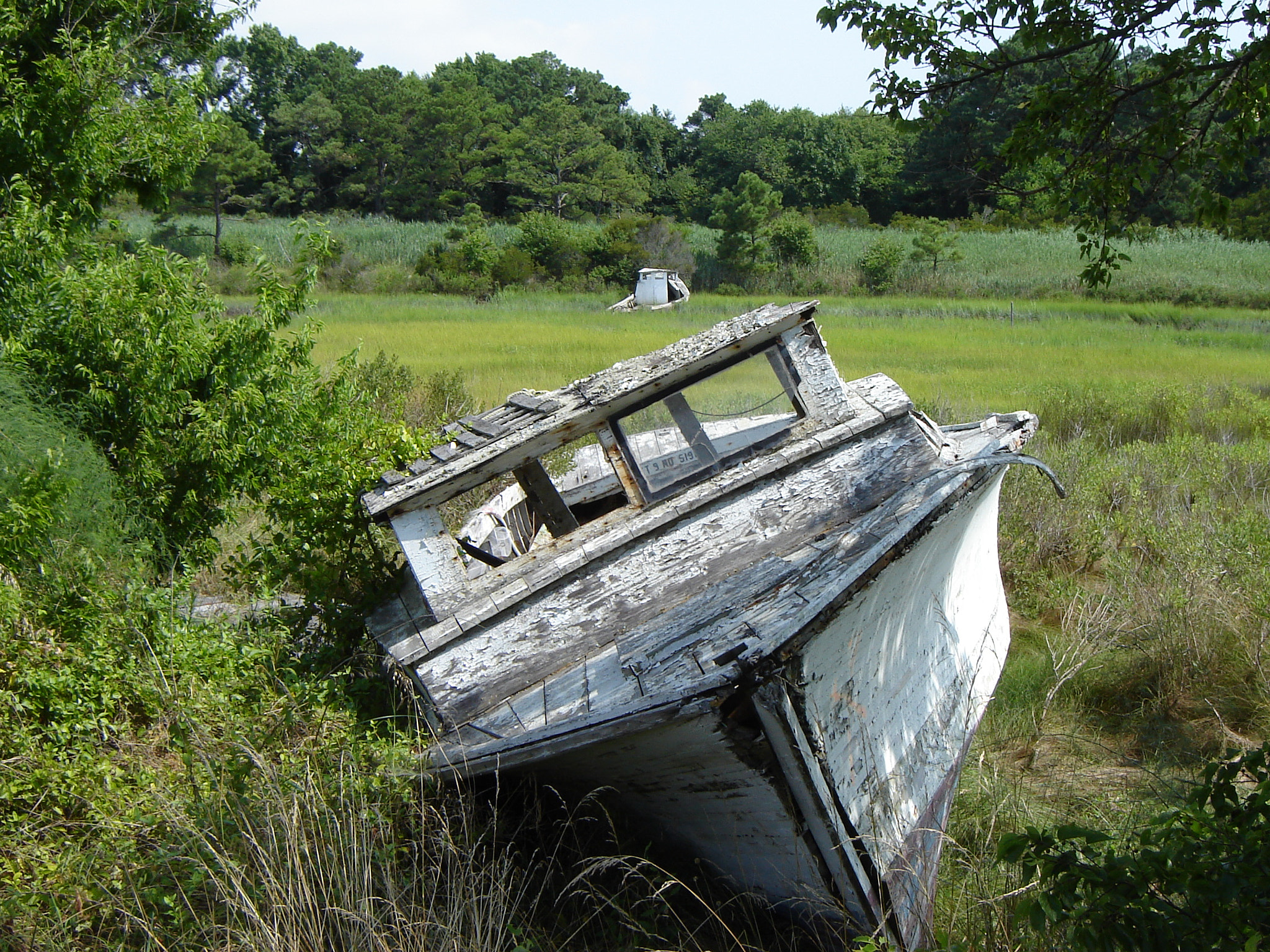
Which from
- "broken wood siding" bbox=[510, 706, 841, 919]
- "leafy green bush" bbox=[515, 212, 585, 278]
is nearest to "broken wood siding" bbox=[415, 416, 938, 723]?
"broken wood siding" bbox=[510, 706, 841, 919]

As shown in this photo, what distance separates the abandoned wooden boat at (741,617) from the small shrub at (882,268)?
26966mm

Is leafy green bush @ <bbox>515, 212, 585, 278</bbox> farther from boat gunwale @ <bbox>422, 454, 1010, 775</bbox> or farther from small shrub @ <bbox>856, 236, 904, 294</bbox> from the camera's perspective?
boat gunwale @ <bbox>422, 454, 1010, 775</bbox>

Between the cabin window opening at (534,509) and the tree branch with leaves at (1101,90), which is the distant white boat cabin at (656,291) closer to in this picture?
the cabin window opening at (534,509)

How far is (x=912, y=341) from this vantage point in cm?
1812

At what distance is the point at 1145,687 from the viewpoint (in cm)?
570

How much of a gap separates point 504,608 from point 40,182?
4221 millimetres

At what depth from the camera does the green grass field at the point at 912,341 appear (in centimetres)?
1409

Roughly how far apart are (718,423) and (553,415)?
175 cm

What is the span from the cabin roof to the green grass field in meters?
6.68

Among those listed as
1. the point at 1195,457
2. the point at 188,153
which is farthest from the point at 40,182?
the point at 1195,457

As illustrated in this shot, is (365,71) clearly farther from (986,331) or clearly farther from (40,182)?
(40,182)

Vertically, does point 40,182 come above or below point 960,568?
above

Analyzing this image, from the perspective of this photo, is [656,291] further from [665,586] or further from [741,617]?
[741,617]

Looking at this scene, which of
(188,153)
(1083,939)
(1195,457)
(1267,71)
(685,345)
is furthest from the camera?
(1195,457)
